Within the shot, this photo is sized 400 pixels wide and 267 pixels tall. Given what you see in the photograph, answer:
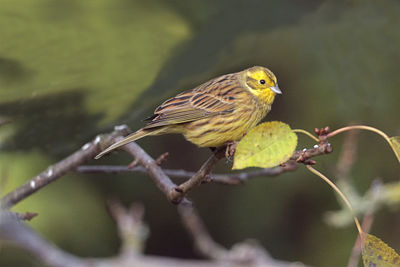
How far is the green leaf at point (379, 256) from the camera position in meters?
1.35

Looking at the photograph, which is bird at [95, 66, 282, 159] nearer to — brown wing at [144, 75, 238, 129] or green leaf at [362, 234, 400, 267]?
brown wing at [144, 75, 238, 129]

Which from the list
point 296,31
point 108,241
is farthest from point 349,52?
point 108,241

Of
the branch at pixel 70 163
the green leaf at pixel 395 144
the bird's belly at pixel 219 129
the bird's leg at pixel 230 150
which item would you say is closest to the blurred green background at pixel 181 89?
the branch at pixel 70 163

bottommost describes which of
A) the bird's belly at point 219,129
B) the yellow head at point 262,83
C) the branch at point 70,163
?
the bird's belly at point 219,129

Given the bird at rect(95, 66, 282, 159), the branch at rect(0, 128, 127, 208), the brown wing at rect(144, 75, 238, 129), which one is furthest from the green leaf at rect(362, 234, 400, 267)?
the branch at rect(0, 128, 127, 208)

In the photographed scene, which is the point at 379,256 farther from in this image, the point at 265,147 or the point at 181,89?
the point at 181,89

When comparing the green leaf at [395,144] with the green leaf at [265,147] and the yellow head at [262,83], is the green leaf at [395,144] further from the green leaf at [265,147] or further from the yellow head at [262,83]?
the yellow head at [262,83]

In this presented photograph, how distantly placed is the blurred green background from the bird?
7 centimetres

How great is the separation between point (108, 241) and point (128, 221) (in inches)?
93.1

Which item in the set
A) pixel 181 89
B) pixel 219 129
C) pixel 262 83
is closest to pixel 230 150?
pixel 219 129

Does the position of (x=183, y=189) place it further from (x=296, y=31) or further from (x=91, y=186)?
(x=91, y=186)

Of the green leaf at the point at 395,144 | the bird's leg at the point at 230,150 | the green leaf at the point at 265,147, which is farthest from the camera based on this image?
the bird's leg at the point at 230,150

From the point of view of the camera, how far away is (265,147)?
1197mm

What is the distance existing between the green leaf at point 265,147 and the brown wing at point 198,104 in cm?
52
